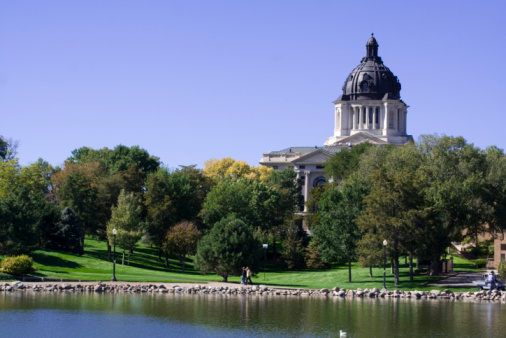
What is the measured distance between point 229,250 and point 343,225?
32.5ft

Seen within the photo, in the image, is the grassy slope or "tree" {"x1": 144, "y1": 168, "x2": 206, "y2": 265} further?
"tree" {"x1": 144, "y1": 168, "x2": 206, "y2": 265}

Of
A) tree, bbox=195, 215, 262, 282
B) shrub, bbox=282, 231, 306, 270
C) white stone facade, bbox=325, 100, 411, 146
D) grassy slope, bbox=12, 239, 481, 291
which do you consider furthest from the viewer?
white stone facade, bbox=325, 100, 411, 146

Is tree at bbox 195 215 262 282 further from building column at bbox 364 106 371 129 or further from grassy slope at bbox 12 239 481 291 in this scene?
building column at bbox 364 106 371 129

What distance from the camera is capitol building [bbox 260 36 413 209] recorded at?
150m

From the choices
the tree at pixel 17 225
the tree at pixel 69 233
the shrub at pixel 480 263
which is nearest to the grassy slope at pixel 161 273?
the shrub at pixel 480 263

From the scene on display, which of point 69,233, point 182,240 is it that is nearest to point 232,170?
point 182,240

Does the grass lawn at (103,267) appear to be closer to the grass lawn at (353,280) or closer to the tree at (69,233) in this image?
the tree at (69,233)

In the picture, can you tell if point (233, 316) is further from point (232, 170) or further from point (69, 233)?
point (232, 170)

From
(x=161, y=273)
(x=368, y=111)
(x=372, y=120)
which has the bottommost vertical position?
(x=161, y=273)

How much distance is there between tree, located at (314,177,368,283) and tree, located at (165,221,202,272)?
13958mm

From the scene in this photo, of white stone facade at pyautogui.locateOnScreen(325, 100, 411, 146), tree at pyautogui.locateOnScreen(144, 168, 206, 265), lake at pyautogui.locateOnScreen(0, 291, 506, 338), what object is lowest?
lake at pyautogui.locateOnScreen(0, 291, 506, 338)

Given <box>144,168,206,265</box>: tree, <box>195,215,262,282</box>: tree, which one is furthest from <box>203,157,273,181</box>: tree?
<box>195,215,262,282</box>: tree

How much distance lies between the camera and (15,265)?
163 feet

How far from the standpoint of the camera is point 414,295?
46688mm
